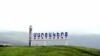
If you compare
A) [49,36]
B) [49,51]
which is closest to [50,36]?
[49,36]

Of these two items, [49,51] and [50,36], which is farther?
[50,36]

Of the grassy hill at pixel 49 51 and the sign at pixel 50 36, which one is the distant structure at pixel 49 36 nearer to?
the sign at pixel 50 36

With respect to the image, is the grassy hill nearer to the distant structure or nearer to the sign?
the distant structure

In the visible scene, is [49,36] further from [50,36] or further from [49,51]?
[49,51]

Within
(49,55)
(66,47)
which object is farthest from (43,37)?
(49,55)

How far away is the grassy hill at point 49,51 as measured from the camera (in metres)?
82.6

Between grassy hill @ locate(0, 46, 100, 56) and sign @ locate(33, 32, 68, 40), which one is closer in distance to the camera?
grassy hill @ locate(0, 46, 100, 56)

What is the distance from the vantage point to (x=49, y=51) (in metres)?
84.7

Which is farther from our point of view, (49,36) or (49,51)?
(49,36)

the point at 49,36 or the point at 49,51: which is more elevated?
the point at 49,36

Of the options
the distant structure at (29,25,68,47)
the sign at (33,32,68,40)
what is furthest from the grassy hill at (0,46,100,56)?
the sign at (33,32,68,40)

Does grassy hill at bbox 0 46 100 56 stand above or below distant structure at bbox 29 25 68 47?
below

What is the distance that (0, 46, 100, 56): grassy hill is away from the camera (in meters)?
82.6

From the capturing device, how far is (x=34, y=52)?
83.8m
